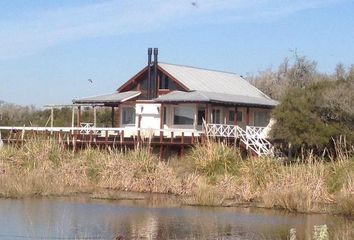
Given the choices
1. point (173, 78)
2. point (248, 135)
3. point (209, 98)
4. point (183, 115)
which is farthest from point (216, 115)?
point (248, 135)

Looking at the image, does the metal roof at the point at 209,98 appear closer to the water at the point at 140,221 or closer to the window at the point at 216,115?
the window at the point at 216,115

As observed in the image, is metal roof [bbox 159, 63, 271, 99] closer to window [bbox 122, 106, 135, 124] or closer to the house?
the house

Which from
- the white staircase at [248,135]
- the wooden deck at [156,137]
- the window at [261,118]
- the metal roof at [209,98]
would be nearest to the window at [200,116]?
the metal roof at [209,98]

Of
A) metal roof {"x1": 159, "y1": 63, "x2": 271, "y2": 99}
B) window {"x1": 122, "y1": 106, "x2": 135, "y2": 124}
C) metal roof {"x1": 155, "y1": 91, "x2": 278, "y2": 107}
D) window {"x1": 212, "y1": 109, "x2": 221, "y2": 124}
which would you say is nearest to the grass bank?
metal roof {"x1": 155, "y1": 91, "x2": 278, "y2": 107}

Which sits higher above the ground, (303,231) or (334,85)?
(334,85)

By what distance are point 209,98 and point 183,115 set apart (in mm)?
3881

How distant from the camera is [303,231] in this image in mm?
21797

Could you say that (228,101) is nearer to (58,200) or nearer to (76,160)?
(76,160)

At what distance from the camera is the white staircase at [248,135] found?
40.9 metres

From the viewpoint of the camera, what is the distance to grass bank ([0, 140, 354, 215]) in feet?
90.2

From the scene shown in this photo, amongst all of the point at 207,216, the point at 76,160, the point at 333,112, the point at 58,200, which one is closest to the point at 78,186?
the point at 76,160

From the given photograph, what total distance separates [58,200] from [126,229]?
7.75 m

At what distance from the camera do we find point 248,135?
41875 millimetres

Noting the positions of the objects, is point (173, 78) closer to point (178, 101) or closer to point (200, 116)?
point (200, 116)
